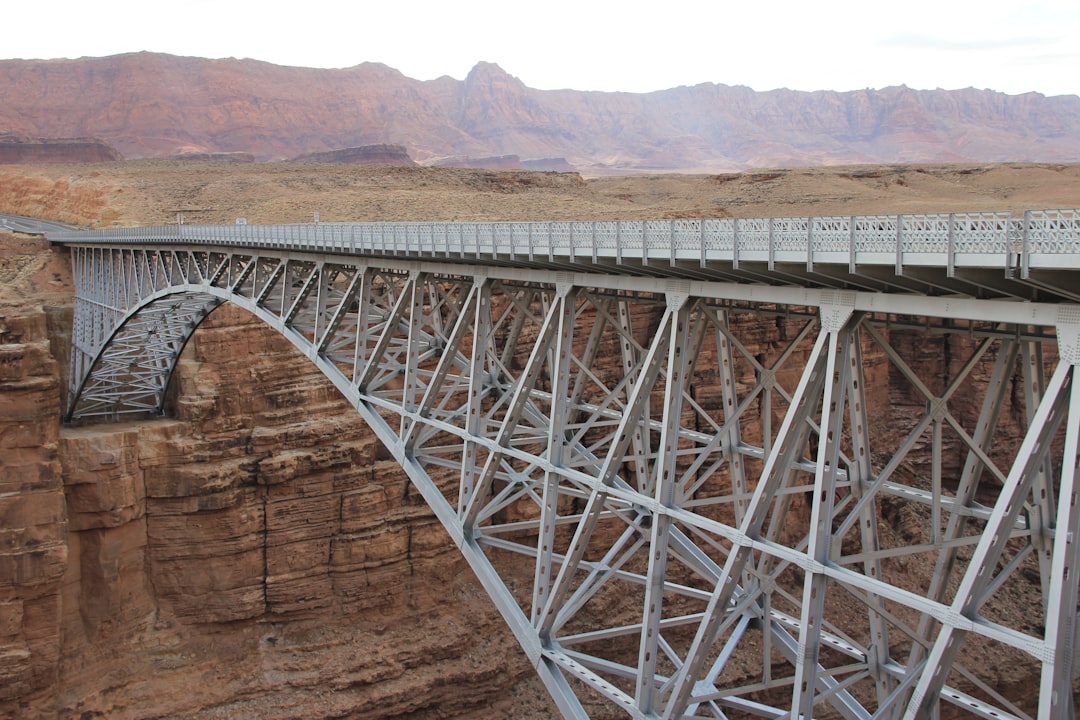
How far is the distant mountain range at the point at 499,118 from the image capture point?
111 meters

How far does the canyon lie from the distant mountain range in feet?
248

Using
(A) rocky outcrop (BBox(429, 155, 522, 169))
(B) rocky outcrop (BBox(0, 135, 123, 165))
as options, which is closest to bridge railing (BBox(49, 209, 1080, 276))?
(B) rocky outcrop (BBox(0, 135, 123, 165))

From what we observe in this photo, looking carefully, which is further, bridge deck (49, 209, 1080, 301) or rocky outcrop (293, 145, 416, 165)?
rocky outcrop (293, 145, 416, 165)

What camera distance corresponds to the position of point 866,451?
38.1 feet

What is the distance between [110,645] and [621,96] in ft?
541

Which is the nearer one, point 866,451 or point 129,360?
point 866,451

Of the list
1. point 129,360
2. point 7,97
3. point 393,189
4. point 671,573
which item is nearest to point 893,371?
point 671,573

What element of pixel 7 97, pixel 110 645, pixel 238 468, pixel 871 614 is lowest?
pixel 110 645

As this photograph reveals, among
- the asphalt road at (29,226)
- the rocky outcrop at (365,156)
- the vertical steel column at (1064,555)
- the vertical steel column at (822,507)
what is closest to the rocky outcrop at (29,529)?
the asphalt road at (29,226)

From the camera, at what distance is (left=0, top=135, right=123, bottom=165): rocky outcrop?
79.9 meters

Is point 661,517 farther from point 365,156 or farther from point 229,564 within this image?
point 365,156

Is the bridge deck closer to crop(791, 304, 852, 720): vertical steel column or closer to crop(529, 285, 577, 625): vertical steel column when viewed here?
crop(791, 304, 852, 720): vertical steel column

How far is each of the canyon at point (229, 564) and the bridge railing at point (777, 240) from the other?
12.4 metres

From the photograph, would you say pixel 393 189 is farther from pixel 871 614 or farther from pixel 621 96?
pixel 621 96
